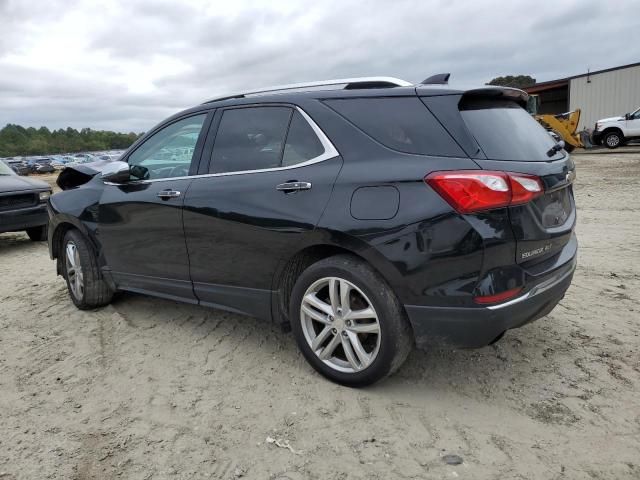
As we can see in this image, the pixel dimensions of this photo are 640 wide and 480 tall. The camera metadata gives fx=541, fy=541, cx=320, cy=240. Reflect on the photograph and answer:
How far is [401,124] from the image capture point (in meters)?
2.88

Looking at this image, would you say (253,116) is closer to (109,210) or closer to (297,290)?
(297,290)

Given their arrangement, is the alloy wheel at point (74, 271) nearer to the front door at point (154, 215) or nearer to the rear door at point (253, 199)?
the front door at point (154, 215)

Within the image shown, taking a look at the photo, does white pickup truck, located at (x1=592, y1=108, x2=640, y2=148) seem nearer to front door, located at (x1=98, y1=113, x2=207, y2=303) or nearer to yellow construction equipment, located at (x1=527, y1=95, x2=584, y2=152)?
yellow construction equipment, located at (x1=527, y1=95, x2=584, y2=152)

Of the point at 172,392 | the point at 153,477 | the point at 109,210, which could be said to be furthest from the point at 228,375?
the point at 109,210

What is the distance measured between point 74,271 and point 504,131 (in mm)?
3740

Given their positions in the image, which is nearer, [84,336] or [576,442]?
[576,442]

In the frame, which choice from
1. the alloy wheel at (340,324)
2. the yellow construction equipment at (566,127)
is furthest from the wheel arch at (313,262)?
the yellow construction equipment at (566,127)

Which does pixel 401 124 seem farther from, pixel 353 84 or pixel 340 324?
pixel 340 324

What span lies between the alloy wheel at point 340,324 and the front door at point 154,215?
1.08 m

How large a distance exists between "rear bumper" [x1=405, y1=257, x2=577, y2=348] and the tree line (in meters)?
125

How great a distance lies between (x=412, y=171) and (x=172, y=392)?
74.2 inches

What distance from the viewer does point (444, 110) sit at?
2781 millimetres

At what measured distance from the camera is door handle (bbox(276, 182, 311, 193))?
3018 mm

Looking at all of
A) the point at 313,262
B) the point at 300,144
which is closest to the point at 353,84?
the point at 300,144
